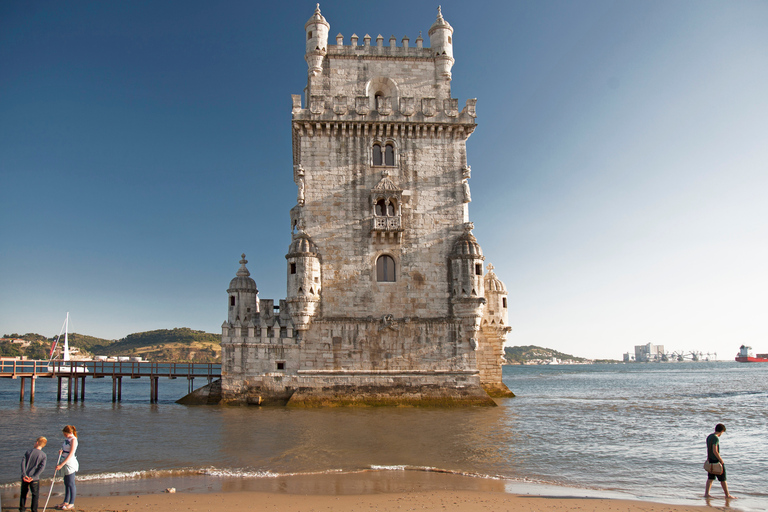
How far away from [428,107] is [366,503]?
2275 centimetres

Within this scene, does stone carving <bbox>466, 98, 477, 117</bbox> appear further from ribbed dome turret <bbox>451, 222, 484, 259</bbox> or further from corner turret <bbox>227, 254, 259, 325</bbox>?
corner turret <bbox>227, 254, 259, 325</bbox>

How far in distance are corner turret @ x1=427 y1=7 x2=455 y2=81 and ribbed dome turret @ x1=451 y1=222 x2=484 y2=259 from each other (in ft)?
30.5

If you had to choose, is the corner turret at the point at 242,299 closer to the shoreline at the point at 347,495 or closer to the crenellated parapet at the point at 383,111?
the crenellated parapet at the point at 383,111

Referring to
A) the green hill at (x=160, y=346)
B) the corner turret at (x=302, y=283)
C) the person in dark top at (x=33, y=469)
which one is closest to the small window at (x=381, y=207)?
the corner turret at (x=302, y=283)

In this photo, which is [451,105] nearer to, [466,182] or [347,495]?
[466,182]

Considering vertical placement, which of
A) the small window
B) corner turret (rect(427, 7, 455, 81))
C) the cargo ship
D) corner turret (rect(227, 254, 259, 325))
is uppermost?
corner turret (rect(427, 7, 455, 81))

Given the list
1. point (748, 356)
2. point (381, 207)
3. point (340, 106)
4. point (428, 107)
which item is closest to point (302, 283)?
point (381, 207)

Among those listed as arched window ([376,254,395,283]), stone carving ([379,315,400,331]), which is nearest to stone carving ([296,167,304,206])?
arched window ([376,254,395,283])

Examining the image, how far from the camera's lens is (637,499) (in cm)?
1112

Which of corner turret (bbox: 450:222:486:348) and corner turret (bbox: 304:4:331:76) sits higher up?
corner turret (bbox: 304:4:331:76)

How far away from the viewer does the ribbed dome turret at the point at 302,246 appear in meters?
25.8

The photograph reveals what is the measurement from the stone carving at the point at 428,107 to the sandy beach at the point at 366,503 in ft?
70.9

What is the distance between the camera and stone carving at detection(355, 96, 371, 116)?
90.5ft

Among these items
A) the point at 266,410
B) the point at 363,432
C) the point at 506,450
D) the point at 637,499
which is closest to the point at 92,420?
the point at 266,410
